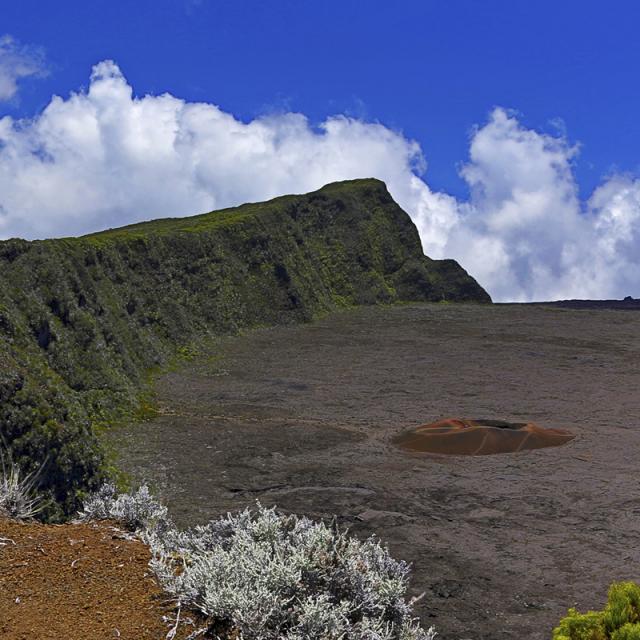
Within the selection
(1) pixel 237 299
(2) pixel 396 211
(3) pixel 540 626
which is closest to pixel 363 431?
(3) pixel 540 626

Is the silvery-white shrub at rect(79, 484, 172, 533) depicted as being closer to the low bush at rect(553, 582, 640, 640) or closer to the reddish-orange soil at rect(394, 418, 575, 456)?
the low bush at rect(553, 582, 640, 640)

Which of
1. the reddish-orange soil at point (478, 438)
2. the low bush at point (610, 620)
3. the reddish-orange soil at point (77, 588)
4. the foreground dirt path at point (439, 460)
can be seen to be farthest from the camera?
the reddish-orange soil at point (478, 438)

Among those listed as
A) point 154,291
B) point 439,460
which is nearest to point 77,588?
point 439,460

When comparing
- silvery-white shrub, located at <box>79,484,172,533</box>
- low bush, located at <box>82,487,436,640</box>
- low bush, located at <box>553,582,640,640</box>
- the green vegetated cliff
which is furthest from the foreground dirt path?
silvery-white shrub, located at <box>79,484,172,533</box>

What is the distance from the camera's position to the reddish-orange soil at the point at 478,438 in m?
18.4

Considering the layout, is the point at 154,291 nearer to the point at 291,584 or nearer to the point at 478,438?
the point at 478,438

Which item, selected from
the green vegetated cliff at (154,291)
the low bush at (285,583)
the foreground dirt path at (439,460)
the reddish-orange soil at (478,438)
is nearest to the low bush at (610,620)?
the low bush at (285,583)

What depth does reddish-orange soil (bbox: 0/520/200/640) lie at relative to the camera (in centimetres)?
457

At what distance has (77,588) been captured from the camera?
16.5 ft

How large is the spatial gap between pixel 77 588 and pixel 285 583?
1.40 meters

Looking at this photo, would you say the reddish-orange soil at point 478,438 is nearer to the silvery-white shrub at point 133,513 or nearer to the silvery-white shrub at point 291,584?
the silvery-white shrub at point 133,513

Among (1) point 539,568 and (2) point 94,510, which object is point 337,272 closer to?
(1) point 539,568

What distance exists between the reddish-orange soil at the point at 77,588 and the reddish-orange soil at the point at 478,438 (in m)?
13.4

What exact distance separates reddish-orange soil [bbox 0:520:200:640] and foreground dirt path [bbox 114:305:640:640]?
4547 mm
